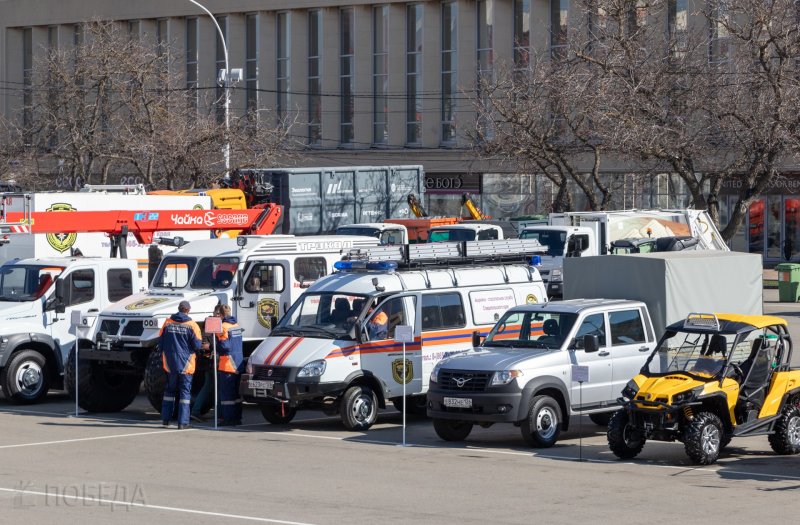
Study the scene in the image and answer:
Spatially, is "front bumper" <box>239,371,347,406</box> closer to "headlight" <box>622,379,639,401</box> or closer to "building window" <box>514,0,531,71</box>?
"headlight" <box>622,379,639,401</box>

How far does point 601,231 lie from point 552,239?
5.17 feet

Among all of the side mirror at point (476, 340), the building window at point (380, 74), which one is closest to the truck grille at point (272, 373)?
the side mirror at point (476, 340)

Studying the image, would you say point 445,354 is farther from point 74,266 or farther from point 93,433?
point 74,266

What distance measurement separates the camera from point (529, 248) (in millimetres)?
19562

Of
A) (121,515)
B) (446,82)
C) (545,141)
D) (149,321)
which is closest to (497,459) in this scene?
(121,515)

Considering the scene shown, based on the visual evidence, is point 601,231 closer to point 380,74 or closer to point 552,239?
point 552,239

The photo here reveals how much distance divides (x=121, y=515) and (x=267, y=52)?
54955mm

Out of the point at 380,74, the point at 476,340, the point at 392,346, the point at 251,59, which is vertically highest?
the point at 251,59

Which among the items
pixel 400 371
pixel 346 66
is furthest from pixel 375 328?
pixel 346 66

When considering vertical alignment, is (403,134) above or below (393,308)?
above

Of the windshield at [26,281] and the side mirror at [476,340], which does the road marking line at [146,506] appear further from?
the windshield at [26,281]

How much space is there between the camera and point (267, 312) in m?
19.7

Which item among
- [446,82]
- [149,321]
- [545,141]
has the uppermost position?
[446,82]

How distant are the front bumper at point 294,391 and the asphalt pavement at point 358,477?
1.65 feet
